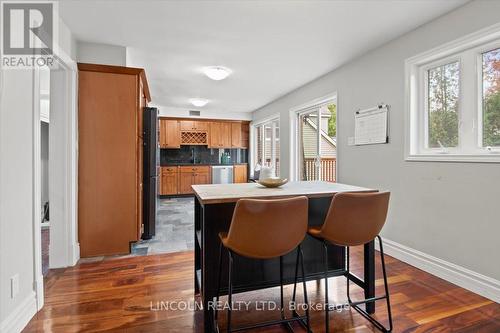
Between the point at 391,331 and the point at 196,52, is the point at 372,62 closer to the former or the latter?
the point at 196,52

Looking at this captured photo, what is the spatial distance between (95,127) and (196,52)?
153 centimetres

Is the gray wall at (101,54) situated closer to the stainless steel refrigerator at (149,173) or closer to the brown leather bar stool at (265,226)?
the stainless steel refrigerator at (149,173)

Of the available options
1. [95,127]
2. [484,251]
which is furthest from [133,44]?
[484,251]

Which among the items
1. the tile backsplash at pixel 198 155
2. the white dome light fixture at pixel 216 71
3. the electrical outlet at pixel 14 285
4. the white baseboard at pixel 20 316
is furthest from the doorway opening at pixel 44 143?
the tile backsplash at pixel 198 155

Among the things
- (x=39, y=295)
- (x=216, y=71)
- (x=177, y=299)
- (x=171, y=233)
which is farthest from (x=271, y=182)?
(x=171, y=233)

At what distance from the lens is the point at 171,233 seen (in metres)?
4.04

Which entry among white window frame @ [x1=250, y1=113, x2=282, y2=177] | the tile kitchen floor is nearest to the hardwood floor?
the tile kitchen floor

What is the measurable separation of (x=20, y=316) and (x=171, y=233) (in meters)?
2.32

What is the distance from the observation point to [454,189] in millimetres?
2443

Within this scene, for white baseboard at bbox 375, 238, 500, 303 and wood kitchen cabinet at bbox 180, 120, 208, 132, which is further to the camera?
wood kitchen cabinet at bbox 180, 120, 208, 132

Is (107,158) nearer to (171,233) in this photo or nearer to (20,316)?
(171,233)

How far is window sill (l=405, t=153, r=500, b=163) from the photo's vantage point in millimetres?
2145

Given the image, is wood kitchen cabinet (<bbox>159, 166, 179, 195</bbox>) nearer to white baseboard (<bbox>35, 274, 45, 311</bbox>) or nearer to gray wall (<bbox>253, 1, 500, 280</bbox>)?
gray wall (<bbox>253, 1, 500, 280</bbox>)

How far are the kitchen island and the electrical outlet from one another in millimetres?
1170
